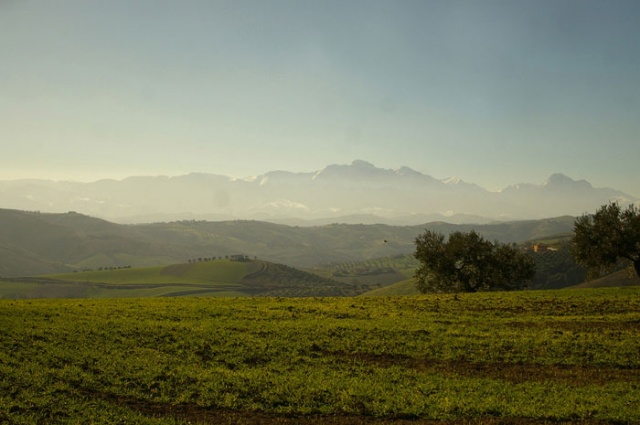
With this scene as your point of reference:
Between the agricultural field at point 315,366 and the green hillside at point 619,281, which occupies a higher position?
the agricultural field at point 315,366

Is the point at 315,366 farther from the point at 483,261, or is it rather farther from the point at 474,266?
the point at 483,261

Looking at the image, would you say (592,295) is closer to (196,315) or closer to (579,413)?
(579,413)

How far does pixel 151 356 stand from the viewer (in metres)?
27.0

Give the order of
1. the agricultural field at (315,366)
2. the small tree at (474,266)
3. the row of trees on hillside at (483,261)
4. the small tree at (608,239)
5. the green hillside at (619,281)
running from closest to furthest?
the agricultural field at (315,366)
the small tree at (608,239)
the row of trees on hillside at (483,261)
the small tree at (474,266)
the green hillside at (619,281)

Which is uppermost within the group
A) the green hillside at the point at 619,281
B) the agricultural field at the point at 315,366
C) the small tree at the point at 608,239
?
the small tree at the point at 608,239

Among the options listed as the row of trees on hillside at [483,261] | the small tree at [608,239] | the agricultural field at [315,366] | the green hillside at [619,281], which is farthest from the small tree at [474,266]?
the agricultural field at [315,366]

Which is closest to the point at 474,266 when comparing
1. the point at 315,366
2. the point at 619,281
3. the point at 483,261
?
the point at 483,261

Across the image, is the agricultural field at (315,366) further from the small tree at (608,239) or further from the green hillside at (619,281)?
the green hillside at (619,281)

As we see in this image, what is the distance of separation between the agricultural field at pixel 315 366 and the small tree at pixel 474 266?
33014 mm

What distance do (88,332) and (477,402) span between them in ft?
89.6

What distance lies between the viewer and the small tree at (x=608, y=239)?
6588 cm

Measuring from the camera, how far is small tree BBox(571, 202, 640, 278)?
65875 mm

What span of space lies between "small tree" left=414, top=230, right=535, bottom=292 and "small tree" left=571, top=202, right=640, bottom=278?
10446 millimetres

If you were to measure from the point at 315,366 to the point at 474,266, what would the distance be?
5877 centimetres
